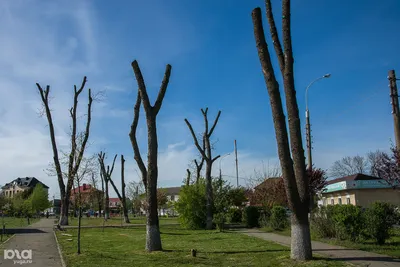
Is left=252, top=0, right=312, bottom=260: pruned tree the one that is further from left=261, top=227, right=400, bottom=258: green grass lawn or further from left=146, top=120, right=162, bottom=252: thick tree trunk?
left=146, top=120, right=162, bottom=252: thick tree trunk

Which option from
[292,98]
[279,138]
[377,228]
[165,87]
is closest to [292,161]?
[279,138]

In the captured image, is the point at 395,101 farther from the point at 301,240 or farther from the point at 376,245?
the point at 301,240

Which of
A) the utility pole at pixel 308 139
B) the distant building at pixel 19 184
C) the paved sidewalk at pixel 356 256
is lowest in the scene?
the paved sidewalk at pixel 356 256

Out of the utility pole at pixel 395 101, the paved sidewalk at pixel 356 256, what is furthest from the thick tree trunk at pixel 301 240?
the utility pole at pixel 395 101

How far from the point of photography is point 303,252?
Result: 1033cm

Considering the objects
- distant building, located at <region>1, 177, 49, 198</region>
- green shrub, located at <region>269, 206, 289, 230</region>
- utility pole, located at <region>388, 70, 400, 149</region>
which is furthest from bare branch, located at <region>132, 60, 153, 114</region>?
distant building, located at <region>1, 177, 49, 198</region>

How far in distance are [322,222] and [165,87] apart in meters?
8.98

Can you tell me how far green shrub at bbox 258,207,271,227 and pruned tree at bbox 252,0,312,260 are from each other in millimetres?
14943

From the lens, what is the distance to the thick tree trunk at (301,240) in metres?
10.3

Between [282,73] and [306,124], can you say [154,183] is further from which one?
[306,124]

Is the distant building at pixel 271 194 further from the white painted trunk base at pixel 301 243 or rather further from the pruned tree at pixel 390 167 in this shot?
Result: the white painted trunk base at pixel 301 243

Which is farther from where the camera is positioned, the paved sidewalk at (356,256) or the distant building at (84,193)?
the distant building at (84,193)

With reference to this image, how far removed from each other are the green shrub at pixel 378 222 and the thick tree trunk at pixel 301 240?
455 centimetres

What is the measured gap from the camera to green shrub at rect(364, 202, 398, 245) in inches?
540
